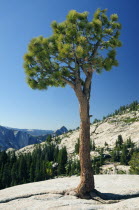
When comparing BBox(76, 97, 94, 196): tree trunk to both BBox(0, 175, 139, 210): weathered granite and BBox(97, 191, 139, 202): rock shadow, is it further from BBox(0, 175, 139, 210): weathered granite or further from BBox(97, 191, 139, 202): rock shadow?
BBox(0, 175, 139, 210): weathered granite

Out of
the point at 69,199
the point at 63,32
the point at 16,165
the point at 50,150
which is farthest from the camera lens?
the point at 50,150

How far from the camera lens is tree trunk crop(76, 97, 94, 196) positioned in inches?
655

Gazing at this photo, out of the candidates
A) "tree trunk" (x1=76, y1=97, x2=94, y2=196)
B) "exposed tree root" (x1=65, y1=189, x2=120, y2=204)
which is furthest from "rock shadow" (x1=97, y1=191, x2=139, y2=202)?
"tree trunk" (x1=76, y1=97, x2=94, y2=196)

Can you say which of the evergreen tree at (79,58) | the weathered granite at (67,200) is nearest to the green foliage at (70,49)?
the evergreen tree at (79,58)

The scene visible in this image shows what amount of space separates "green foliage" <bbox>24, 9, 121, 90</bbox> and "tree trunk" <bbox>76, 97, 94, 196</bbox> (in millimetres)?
2762

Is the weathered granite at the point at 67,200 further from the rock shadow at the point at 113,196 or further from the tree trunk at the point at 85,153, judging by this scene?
the tree trunk at the point at 85,153

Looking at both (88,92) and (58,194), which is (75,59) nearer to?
(88,92)

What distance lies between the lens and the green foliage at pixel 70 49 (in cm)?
1723

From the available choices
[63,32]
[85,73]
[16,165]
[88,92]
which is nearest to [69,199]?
[88,92]

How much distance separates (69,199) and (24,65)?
11.7 meters

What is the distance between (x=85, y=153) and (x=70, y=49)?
331 inches

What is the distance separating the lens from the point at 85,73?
59.8 feet

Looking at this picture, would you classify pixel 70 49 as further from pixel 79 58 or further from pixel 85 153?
pixel 85 153

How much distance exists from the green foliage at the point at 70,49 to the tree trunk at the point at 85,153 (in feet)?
9.06
